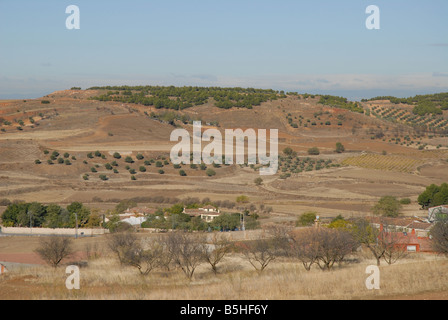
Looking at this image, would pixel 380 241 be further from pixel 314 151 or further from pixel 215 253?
pixel 314 151

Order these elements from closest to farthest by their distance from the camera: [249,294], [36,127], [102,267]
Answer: [249,294] → [102,267] → [36,127]

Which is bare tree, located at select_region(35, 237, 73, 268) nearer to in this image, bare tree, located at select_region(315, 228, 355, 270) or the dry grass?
the dry grass

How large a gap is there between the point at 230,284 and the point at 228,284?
13 cm

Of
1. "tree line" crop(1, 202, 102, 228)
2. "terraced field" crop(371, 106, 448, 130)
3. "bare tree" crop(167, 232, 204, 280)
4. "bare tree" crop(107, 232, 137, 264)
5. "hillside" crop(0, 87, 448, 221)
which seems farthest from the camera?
"terraced field" crop(371, 106, 448, 130)

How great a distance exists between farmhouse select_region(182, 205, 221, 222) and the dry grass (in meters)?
21.1

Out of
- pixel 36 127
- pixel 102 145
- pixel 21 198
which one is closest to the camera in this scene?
pixel 21 198

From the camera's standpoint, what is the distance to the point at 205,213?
187 feet

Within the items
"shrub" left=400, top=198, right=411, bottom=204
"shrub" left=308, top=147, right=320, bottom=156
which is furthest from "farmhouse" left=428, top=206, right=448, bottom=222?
"shrub" left=308, top=147, right=320, bottom=156

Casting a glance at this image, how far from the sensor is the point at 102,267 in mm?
34312

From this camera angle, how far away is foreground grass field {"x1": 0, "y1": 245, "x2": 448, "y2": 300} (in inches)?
891

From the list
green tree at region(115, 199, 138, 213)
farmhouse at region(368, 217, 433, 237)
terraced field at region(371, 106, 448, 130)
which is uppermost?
terraced field at region(371, 106, 448, 130)
